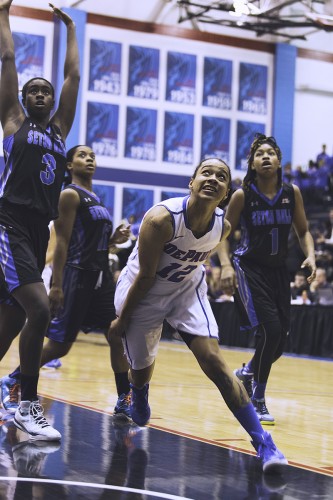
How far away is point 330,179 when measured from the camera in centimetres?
2042

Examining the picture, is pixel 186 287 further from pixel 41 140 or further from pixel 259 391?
pixel 259 391

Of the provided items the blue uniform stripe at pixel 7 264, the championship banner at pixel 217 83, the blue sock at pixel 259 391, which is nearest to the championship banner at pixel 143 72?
the championship banner at pixel 217 83

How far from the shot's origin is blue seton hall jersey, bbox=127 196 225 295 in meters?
4.16

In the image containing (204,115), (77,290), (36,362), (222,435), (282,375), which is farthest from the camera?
(204,115)

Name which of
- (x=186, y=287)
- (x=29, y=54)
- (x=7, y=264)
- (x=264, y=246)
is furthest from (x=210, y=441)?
(x=29, y=54)

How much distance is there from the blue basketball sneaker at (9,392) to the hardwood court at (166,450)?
25cm

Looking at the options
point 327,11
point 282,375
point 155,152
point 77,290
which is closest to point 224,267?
point 77,290

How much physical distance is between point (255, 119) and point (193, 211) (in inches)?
835

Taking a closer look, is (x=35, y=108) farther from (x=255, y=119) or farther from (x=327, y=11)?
(x=255, y=119)

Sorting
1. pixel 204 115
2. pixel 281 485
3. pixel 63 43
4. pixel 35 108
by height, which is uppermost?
pixel 63 43

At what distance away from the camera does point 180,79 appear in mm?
24031

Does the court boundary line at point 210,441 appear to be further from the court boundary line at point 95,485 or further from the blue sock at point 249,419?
the court boundary line at point 95,485

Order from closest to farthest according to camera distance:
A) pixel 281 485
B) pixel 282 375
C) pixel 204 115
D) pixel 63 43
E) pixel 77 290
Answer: pixel 281 485 < pixel 77 290 < pixel 282 375 < pixel 63 43 < pixel 204 115

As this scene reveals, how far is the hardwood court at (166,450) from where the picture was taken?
355cm
